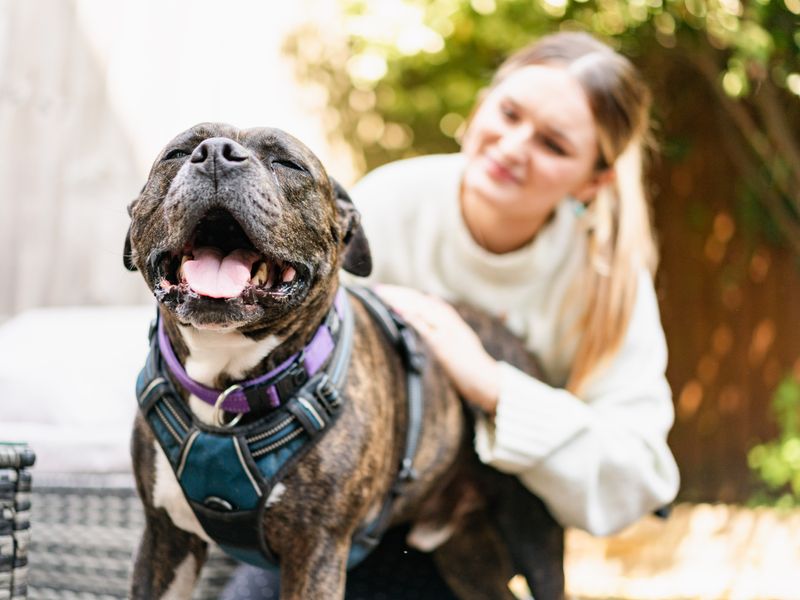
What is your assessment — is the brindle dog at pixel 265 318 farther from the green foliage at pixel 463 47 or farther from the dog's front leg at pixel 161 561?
the green foliage at pixel 463 47

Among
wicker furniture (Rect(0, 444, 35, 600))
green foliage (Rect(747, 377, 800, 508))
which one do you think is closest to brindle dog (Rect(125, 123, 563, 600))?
wicker furniture (Rect(0, 444, 35, 600))

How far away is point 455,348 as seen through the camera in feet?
8.26

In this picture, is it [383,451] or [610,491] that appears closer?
[383,451]

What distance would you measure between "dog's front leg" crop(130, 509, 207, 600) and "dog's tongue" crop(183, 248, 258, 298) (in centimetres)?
54

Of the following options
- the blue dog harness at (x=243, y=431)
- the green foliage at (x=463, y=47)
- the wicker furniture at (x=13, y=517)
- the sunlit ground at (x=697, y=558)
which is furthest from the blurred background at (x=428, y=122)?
the wicker furniture at (x=13, y=517)

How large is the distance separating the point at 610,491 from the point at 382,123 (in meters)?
3.36

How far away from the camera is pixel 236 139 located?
1.81 metres

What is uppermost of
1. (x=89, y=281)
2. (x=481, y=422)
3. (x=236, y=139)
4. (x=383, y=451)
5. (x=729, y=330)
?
(x=236, y=139)

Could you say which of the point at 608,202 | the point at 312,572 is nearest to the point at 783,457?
the point at 608,202

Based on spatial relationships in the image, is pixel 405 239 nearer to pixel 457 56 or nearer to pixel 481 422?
pixel 481 422

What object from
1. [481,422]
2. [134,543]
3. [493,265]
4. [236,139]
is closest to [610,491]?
[481,422]

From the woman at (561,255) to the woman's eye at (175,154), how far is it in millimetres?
884

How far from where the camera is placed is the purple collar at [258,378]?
188 centimetres

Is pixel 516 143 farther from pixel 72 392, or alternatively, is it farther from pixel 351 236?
pixel 72 392
